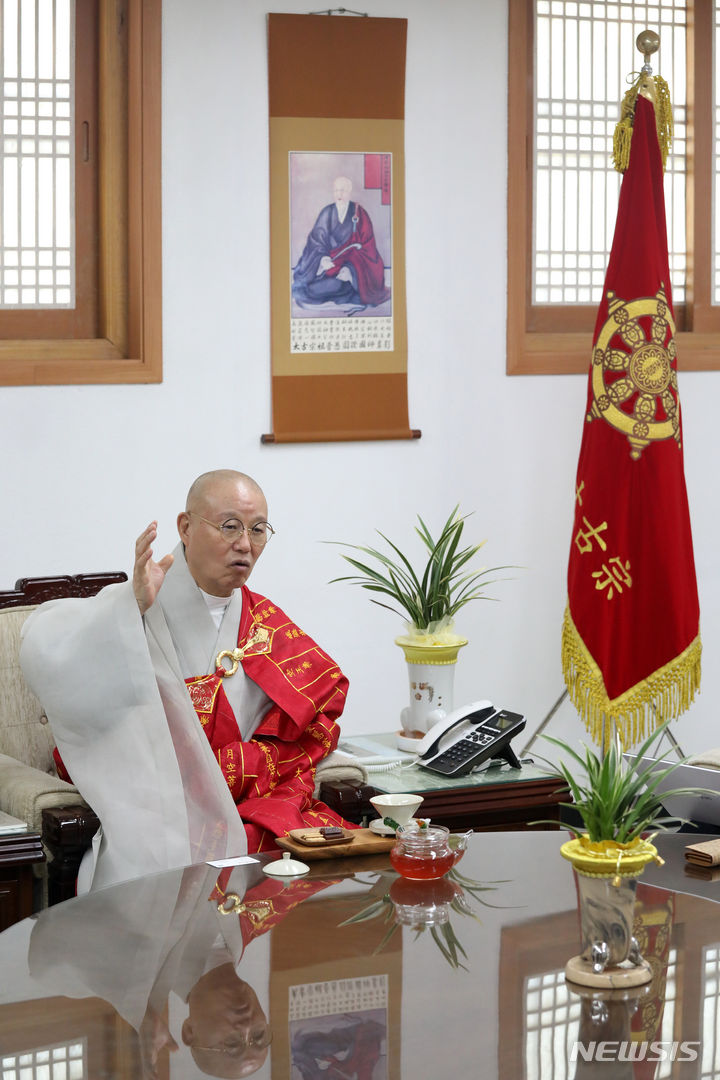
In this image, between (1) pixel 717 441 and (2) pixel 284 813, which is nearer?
(2) pixel 284 813

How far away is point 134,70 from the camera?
474 cm

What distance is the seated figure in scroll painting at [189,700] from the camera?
336cm

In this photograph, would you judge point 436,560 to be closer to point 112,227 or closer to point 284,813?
point 284,813

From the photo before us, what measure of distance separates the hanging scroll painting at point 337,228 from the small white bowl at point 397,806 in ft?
7.46

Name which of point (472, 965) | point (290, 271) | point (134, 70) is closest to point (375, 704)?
point (290, 271)

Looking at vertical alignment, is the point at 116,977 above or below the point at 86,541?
below

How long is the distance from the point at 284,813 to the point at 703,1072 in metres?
1.70

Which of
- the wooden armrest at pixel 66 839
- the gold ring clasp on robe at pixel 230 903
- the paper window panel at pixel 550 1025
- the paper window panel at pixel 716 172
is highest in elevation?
the paper window panel at pixel 716 172

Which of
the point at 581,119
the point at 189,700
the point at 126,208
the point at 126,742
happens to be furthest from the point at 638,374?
the point at 126,742

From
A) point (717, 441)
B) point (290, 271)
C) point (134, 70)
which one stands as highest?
point (134, 70)

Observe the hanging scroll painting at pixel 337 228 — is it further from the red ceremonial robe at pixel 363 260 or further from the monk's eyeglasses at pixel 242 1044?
the monk's eyeglasses at pixel 242 1044

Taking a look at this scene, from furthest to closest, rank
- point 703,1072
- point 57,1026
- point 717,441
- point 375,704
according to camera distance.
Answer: point 717,441, point 375,704, point 57,1026, point 703,1072

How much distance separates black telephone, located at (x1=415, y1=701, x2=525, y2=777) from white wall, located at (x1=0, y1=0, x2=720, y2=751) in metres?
1.28

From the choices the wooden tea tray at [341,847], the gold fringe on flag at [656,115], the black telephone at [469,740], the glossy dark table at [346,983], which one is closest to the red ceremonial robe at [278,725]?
the black telephone at [469,740]
